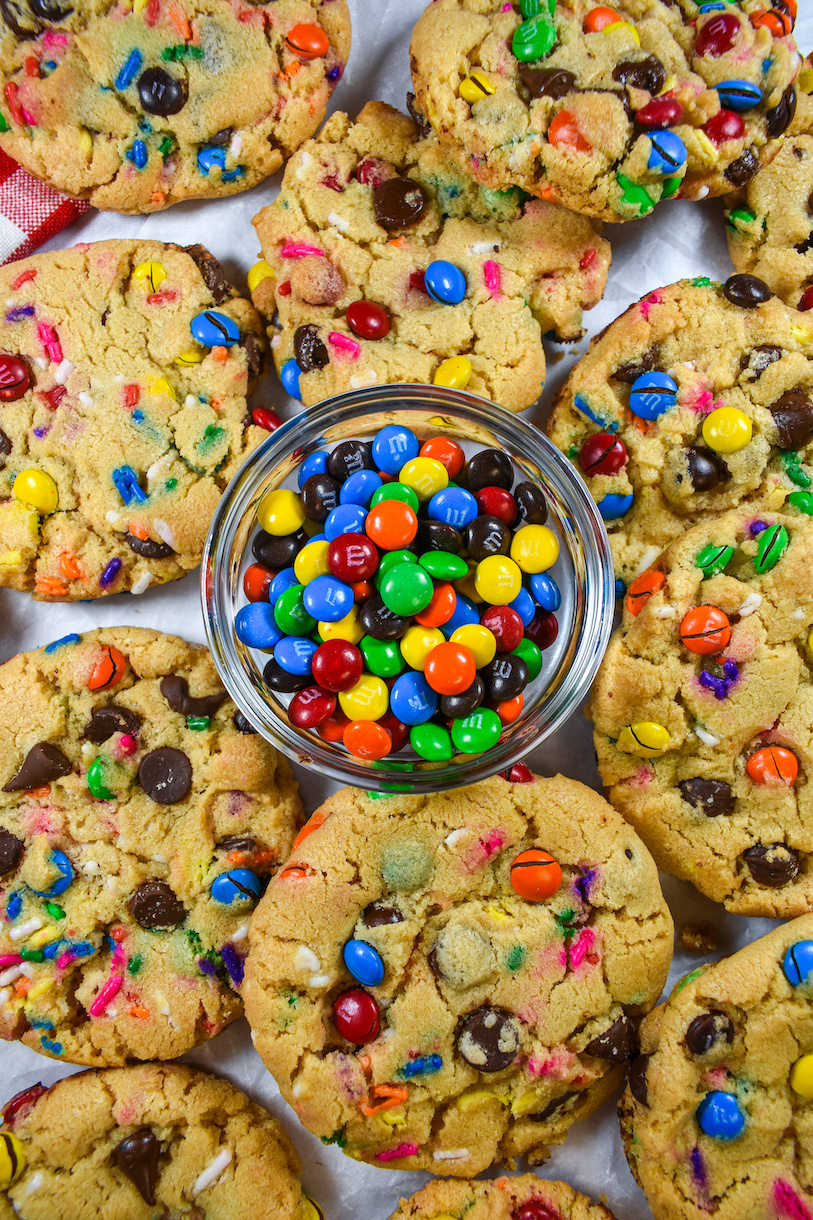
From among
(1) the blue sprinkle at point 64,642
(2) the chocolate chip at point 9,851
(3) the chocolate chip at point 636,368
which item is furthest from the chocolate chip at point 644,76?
(2) the chocolate chip at point 9,851

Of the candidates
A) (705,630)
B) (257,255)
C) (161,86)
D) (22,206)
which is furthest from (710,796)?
(22,206)

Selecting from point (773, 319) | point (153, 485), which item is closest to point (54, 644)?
point (153, 485)

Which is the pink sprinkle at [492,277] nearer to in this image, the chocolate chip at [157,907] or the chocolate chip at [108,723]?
the chocolate chip at [108,723]

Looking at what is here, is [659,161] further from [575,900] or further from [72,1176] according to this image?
[72,1176]

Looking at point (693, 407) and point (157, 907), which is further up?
point (693, 407)

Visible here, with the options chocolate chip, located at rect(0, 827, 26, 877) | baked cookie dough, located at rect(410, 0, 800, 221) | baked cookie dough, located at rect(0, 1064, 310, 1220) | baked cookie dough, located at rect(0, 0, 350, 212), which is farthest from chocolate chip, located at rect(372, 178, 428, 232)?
baked cookie dough, located at rect(0, 1064, 310, 1220)

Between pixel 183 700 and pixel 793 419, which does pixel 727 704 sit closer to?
pixel 793 419
